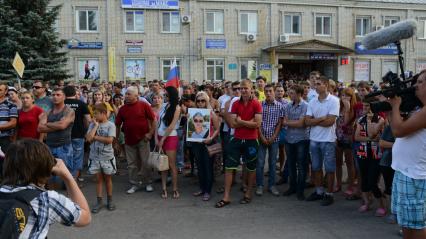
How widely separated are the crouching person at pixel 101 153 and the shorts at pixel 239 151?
70.9 inches

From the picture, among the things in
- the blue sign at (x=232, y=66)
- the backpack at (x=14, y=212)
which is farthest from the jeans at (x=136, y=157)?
the blue sign at (x=232, y=66)

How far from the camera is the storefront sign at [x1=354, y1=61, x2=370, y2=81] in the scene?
29.2 m

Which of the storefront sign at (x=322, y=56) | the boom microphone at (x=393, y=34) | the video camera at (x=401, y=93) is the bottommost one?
the video camera at (x=401, y=93)

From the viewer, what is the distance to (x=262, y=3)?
88.6 feet

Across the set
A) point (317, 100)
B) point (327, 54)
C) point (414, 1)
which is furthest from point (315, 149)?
point (414, 1)

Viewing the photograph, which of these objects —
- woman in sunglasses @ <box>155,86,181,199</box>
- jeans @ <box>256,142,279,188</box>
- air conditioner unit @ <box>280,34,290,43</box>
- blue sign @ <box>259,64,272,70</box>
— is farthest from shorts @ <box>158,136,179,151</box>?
air conditioner unit @ <box>280,34,290,43</box>

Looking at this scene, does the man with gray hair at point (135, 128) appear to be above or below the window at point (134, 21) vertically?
below

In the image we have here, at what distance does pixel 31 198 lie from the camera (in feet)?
7.01

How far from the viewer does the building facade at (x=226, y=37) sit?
24.7 meters

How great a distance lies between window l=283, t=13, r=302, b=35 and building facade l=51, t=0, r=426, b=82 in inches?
2.5

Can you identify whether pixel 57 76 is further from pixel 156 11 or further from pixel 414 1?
pixel 414 1

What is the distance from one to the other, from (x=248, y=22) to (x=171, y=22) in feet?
16.2

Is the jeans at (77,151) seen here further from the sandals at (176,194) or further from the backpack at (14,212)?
the backpack at (14,212)

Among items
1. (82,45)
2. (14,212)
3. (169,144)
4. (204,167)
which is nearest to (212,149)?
(204,167)
